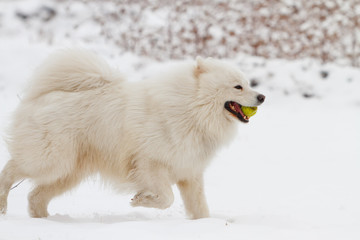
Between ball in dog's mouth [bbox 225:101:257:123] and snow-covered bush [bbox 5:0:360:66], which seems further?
snow-covered bush [bbox 5:0:360:66]

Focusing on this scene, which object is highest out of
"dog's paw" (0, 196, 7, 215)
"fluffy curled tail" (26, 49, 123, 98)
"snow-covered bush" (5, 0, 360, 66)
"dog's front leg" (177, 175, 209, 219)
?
"snow-covered bush" (5, 0, 360, 66)

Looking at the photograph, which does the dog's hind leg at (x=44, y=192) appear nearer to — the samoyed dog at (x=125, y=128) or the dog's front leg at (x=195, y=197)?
the samoyed dog at (x=125, y=128)

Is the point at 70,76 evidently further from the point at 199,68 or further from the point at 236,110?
the point at 236,110

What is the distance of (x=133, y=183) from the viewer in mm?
4875

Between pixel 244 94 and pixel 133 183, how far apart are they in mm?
1370

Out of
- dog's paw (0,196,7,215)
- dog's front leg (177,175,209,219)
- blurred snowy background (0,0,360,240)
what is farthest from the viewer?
dog's front leg (177,175,209,219)

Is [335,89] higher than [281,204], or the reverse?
[335,89]

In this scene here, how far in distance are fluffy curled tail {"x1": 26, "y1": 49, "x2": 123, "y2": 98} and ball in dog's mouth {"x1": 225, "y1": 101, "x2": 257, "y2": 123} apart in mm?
1183

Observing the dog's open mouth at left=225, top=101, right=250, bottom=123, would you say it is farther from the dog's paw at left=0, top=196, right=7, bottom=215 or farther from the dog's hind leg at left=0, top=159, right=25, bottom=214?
the dog's paw at left=0, top=196, right=7, bottom=215

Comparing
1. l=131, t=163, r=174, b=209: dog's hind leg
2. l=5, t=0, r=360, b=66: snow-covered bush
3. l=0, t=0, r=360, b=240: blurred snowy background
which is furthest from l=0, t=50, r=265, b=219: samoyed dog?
l=5, t=0, r=360, b=66: snow-covered bush

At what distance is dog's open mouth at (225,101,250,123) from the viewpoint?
482 centimetres

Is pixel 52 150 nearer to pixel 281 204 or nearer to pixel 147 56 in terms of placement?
pixel 281 204

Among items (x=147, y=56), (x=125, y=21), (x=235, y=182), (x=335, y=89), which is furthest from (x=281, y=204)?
(x=125, y=21)

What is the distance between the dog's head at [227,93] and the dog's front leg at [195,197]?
80 cm
